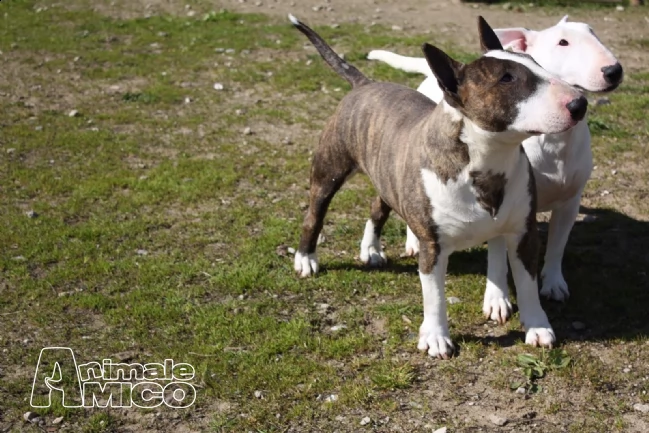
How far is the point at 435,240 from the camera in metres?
4.27

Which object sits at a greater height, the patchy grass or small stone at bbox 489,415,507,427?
small stone at bbox 489,415,507,427

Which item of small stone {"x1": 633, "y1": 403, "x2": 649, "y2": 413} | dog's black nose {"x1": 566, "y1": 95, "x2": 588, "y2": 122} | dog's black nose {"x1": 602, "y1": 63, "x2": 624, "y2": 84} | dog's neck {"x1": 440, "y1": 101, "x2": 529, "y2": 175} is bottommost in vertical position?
small stone {"x1": 633, "y1": 403, "x2": 649, "y2": 413}

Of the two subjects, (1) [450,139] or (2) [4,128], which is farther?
(2) [4,128]

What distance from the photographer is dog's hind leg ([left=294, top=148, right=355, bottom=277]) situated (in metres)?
5.19

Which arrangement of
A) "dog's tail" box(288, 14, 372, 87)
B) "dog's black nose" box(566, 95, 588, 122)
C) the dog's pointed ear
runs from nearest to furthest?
1. "dog's black nose" box(566, 95, 588, 122)
2. the dog's pointed ear
3. "dog's tail" box(288, 14, 372, 87)

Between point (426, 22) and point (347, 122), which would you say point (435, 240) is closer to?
point (347, 122)

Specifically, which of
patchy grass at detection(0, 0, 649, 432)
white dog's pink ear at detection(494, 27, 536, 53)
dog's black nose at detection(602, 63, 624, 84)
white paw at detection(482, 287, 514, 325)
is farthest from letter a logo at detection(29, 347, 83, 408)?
dog's black nose at detection(602, 63, 624, 84)

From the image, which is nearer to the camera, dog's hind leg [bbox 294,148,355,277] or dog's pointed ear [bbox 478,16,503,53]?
dog's pointed ear [bbox 478,16,503,53]

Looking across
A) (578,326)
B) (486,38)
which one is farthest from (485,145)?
(578,326)

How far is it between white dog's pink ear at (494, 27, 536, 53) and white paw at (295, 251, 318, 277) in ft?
5.87

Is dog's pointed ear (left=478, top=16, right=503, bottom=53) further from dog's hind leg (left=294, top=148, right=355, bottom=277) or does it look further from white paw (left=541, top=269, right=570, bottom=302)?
white paw (left=541, top=269, right=570, bottom=302)

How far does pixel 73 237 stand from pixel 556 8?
859cm

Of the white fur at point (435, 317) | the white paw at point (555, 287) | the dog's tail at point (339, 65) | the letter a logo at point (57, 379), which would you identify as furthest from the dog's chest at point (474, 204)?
the letter a logo at point (57, 379)

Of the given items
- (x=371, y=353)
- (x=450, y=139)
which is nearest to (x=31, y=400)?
(x=371, y=353)
